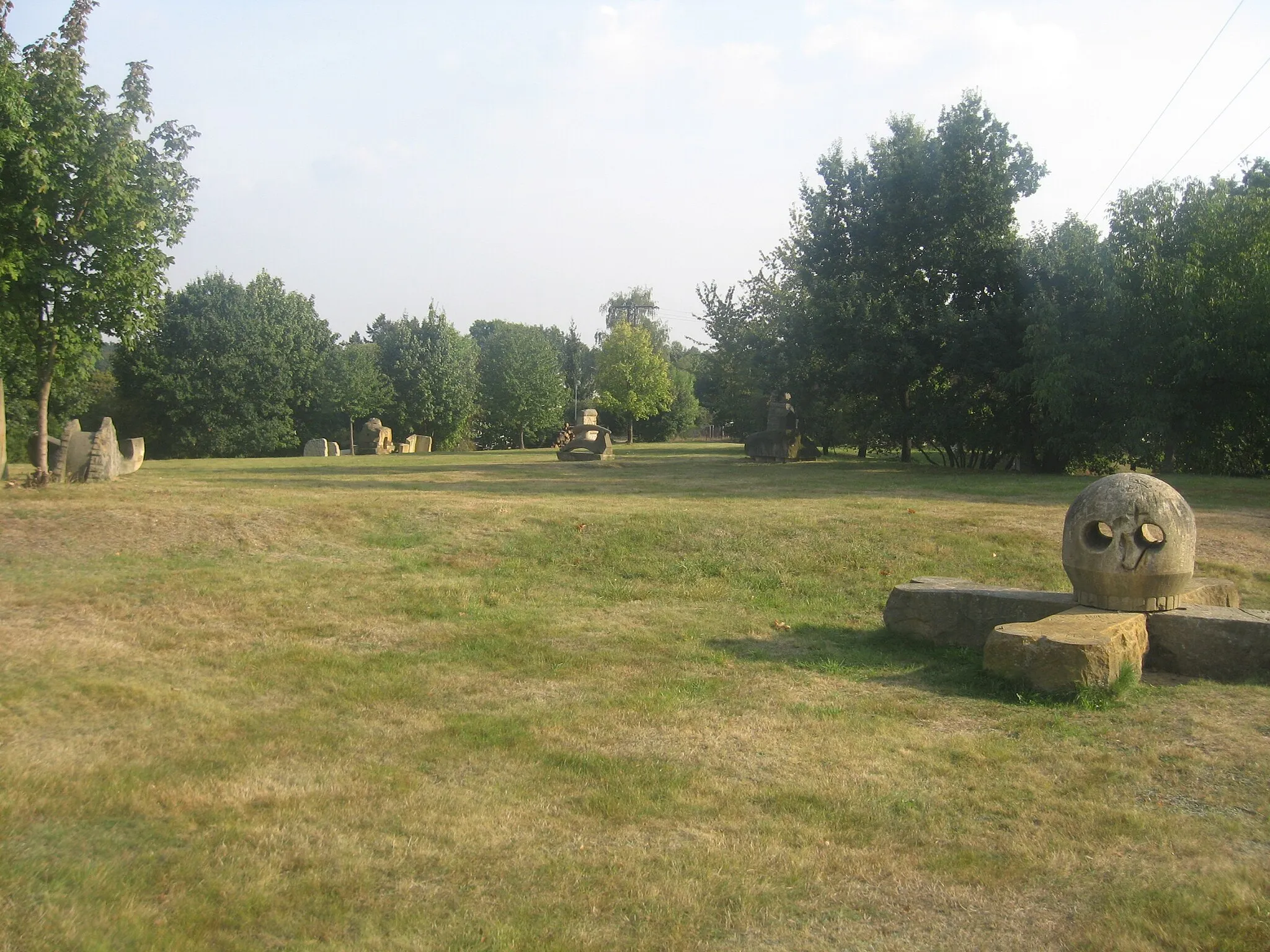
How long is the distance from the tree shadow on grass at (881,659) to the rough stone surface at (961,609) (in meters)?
0.12

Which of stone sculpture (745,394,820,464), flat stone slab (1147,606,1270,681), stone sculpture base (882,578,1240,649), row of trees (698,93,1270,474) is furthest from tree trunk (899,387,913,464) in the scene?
flat stone slab (1147,606,1270,681)

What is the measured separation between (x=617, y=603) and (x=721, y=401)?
33066 millimetres

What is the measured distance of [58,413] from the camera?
37781mm

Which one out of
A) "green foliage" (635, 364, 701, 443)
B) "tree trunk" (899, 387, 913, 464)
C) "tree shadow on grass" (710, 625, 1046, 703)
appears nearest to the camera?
"tree shadow on grass" (710, 625, 1046, 703)

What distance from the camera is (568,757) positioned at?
5930mm

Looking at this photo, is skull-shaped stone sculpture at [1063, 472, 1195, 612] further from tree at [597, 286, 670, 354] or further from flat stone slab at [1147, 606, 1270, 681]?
tree at [597, 286, 670, 354]

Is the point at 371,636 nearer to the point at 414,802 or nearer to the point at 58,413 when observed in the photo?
the point at 414,802

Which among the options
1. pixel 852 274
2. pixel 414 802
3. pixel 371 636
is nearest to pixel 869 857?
pixel 414 802

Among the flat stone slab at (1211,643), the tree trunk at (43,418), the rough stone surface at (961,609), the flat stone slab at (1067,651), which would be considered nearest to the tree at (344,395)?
the tree trunk at (43,418)

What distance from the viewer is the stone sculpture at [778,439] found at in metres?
27.2

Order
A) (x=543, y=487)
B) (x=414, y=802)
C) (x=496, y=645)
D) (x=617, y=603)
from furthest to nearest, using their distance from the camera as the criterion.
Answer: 1. (x=543, y=487)
2. (x=617, y=603)
3. (x=496, y=645)
4. (x=414, y=802)

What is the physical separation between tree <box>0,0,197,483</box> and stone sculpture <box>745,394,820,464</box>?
54.6 feet

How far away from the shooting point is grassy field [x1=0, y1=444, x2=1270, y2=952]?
4.03 m

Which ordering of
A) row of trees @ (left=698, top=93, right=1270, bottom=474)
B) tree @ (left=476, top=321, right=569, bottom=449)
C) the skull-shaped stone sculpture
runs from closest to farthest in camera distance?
the skull-shaped stone sculpture → row of trees @ (left=698, top=93, right=1270, bottom=474) → tree @ (left=476, top=321, right=569, bottom=449)
